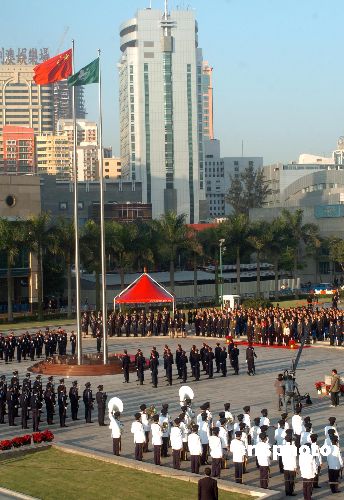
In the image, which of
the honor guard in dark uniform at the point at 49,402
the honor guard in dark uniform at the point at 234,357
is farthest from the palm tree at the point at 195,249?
the honor guard in dark uniform at the point at 49,402

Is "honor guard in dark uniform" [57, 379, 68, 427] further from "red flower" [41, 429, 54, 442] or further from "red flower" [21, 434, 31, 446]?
"red flower" [21, 434, 31, 446]

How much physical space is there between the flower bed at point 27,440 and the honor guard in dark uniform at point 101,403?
1.82 metres

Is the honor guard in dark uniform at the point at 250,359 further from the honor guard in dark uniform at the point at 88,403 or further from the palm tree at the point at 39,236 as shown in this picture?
the palm tree at the point at 39,236

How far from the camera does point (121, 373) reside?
115ft

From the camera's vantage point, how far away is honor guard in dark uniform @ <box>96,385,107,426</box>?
24672 millimetres

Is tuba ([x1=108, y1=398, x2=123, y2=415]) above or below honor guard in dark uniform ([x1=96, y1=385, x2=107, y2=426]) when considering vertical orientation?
above

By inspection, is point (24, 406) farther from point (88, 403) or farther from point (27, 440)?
point (27, 440)

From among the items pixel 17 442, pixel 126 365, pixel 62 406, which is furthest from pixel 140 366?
pixel 17 442

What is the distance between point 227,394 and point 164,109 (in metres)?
137

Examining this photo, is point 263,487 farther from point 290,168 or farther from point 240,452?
point 290,168

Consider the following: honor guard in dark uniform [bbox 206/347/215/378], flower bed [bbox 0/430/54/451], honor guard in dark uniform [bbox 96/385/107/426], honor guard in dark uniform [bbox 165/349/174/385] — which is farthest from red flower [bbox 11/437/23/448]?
honor guard in dark uniform [bbox 206/347/215/378]

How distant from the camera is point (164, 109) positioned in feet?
537

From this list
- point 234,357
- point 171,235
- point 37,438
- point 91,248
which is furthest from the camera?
point 171,235

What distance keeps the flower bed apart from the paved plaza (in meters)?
0.52
